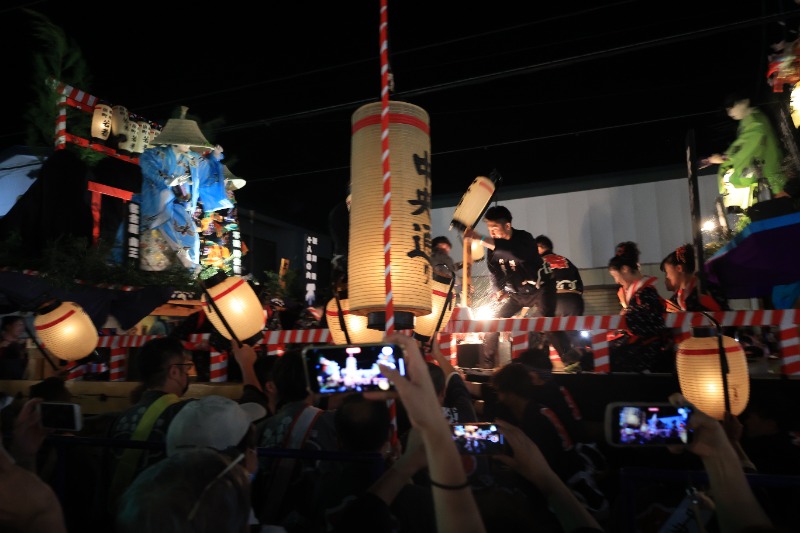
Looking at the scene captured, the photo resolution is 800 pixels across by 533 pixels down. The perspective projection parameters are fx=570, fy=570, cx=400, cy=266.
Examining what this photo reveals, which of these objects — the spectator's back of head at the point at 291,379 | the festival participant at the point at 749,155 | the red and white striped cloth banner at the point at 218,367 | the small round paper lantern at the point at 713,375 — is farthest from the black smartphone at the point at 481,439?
the festival participant at the point at 749,155

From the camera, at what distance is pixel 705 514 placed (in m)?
1.91

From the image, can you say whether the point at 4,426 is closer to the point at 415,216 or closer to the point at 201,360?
the point at 415,216

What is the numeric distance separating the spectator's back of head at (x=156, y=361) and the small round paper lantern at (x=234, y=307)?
1489 mm

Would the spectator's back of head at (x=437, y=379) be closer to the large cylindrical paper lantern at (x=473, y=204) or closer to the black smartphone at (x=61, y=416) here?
the black smartphone at (x=61, y=416)

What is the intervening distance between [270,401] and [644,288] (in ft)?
13.6

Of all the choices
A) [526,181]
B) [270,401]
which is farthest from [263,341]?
[526,181]

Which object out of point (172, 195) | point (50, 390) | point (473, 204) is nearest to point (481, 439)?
point (50, 390)

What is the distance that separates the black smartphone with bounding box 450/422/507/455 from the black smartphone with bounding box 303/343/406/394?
0.42 metres

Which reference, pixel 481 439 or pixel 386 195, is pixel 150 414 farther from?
pixel 481 439

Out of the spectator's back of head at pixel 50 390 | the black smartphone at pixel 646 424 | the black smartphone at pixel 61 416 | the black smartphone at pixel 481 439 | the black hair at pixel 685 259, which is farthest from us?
the black hair at pixel 685 259

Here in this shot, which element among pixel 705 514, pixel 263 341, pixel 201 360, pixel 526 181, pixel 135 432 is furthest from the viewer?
pixel 526 181

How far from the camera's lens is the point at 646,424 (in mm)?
1980

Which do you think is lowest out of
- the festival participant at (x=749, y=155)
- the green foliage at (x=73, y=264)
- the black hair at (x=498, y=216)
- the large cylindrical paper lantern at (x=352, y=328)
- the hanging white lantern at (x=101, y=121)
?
the large cylindrical paper lantern at (x=352, y=328)

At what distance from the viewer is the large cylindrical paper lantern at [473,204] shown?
632 centimetres
